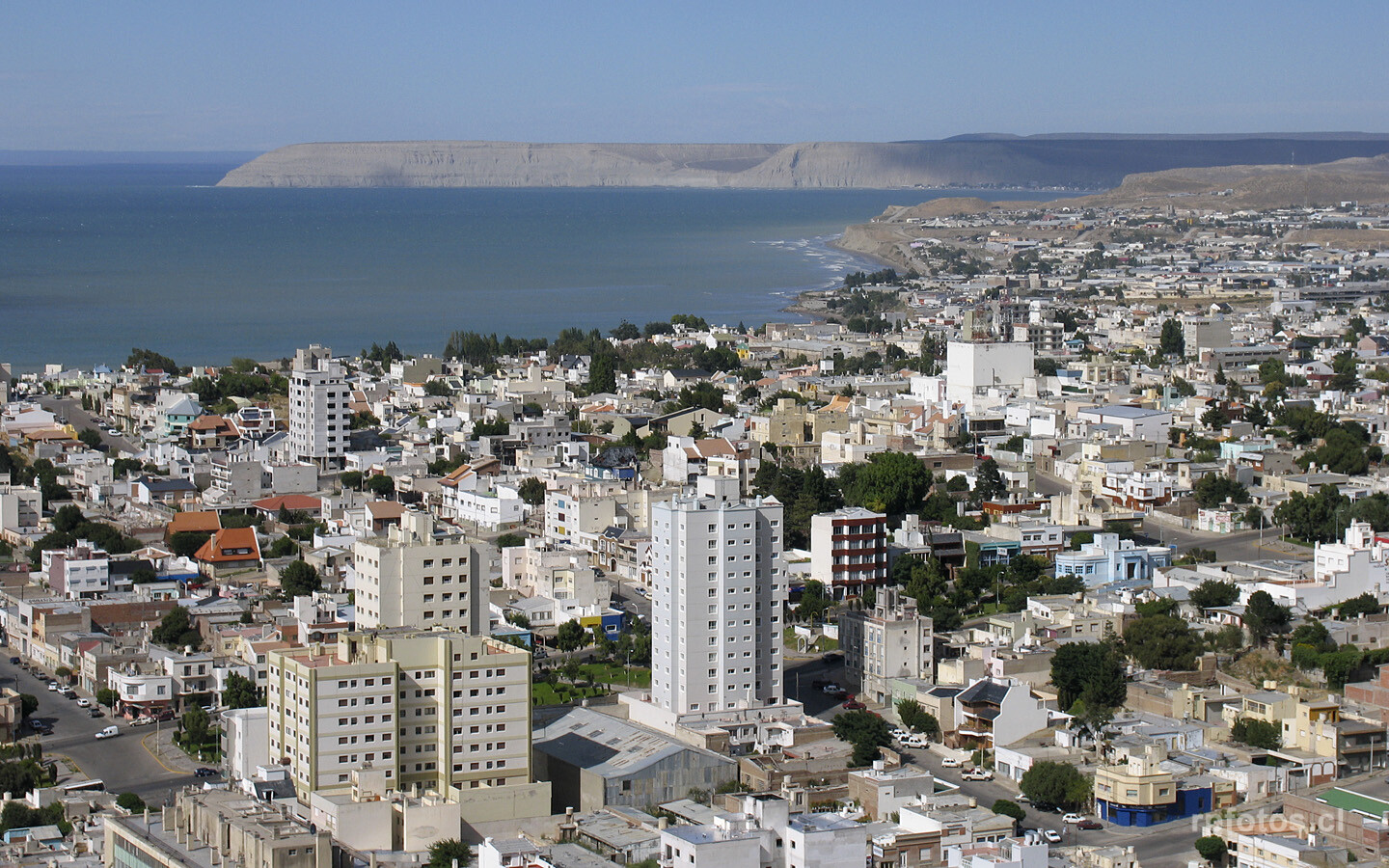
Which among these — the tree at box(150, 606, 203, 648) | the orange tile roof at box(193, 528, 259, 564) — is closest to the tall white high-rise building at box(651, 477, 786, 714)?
the tree at box(150, 606, 203, 648)

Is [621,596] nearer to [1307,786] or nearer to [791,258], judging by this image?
[1307,786]

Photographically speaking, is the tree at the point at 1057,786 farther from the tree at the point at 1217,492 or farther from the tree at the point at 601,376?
the tree at the point at 601,376

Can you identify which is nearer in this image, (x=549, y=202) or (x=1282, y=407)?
(x=1282, y=407)

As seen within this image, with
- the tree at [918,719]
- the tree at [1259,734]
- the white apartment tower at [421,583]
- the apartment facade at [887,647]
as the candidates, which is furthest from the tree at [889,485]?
the white apartment tower at [421,583]

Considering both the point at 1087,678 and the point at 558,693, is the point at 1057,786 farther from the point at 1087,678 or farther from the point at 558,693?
the point at 558,693

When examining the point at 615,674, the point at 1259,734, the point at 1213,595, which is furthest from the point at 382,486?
the point at 1259,734

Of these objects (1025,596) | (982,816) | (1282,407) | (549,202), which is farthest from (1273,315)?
(549,202)
